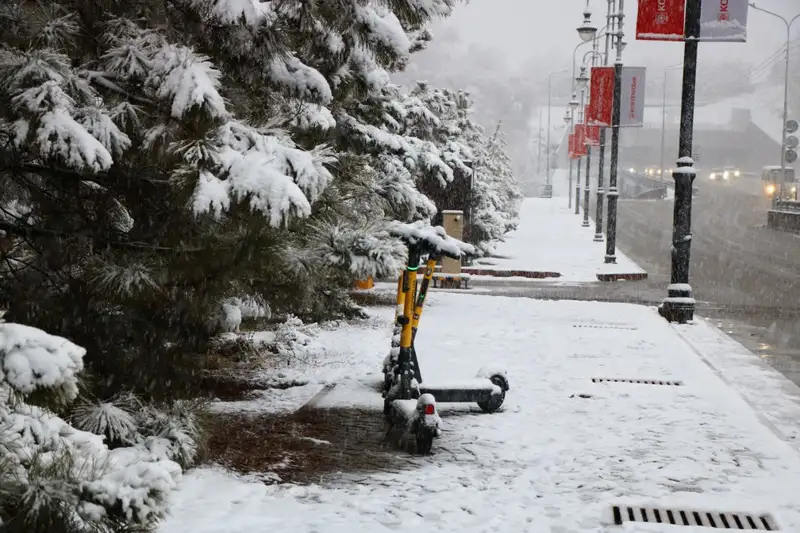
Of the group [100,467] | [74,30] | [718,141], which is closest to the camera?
[100,467]

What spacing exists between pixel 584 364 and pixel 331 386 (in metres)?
3.00

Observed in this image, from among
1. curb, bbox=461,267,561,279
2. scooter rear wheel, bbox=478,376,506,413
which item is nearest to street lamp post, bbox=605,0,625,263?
curb, bbox=461,267,561,279

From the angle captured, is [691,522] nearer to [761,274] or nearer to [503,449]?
[503,449]

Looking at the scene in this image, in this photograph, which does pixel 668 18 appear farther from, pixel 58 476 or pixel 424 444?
pixel 58 476

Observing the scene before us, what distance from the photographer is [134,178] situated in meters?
5.32

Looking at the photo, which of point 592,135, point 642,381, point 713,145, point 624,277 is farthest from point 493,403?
point 713,145

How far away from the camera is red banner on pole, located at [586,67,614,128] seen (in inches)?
953

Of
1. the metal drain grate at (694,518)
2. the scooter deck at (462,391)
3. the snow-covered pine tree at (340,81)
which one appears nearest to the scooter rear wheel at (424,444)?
the scooter deck at (462,391)

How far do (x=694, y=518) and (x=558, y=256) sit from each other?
2265cm

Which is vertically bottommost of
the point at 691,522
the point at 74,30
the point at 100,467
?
the point at 691,522

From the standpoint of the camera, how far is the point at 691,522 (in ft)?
17.1

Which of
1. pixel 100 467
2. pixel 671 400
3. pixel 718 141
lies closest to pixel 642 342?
pixel 671 400

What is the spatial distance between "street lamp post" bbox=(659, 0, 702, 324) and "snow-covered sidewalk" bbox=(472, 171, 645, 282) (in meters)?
7.48

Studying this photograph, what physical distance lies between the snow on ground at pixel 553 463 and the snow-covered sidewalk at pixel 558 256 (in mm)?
11903
